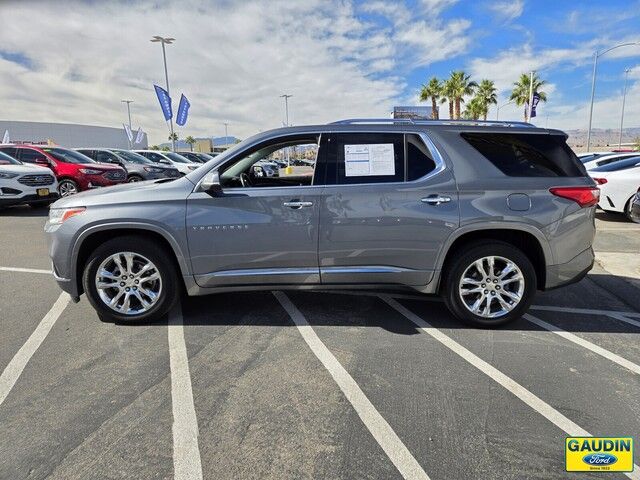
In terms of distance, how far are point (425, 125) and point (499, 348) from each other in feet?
6.61

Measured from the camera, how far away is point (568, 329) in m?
3.66

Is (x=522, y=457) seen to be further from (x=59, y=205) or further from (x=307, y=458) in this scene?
(x=59, y=205)

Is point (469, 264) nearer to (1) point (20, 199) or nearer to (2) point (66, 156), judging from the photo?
(1) point (20, 199)

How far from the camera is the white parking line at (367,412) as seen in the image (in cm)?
209

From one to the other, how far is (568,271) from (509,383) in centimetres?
136

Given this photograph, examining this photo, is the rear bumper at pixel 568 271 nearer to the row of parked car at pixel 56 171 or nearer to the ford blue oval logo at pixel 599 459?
the ford blue oval logo at pixel 599 459

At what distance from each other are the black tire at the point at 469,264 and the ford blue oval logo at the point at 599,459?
1.51m

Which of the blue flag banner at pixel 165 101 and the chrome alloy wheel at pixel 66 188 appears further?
the blue flag banner at pixel 165 101

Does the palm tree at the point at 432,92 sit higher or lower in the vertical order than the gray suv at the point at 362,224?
higher

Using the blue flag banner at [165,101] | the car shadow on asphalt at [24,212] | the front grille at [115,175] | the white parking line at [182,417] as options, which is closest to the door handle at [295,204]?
the white parking line at [182,417]

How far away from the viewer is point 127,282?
3.64 meters

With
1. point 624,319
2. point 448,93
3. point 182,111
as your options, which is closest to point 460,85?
point 448,93

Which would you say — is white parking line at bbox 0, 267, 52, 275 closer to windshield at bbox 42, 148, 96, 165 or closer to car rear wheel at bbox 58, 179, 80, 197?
car rear wheel at bbox 58, 179, 80, 197

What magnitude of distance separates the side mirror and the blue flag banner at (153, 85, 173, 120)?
2627 cm
